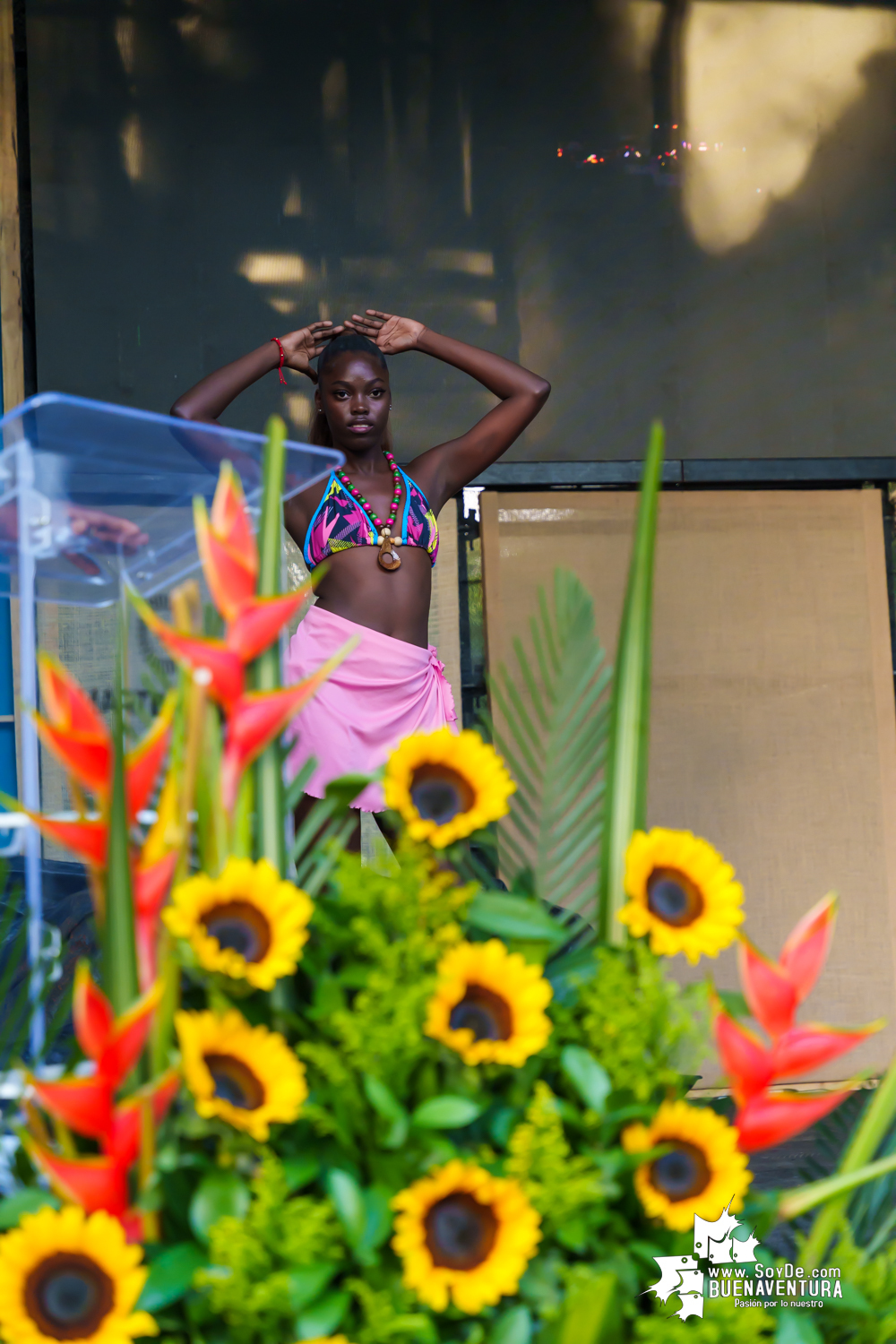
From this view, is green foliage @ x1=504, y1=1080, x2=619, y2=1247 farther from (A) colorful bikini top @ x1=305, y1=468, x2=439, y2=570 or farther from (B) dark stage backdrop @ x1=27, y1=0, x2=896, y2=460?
(B) dark stage backdrop @ x1=27, y1=0, x2=896, y2=460

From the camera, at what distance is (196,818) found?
49 centimetres

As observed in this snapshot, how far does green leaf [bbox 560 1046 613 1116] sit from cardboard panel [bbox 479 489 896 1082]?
292 centimetres

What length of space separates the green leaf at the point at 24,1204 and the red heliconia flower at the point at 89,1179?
0.7 inches

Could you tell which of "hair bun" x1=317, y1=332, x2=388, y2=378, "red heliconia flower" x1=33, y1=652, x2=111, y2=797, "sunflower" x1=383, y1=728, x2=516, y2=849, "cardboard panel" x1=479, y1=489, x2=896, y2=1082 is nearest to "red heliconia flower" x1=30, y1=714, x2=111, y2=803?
"red heliconia flower" x1=33, y1=652, x2=111, y2=797

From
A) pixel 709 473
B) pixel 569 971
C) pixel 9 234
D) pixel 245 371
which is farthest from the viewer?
pixel 709 473

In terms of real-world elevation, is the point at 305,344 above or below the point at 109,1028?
above

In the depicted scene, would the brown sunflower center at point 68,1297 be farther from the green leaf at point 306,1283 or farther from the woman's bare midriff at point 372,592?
the woman's bare midriff at point 372,592

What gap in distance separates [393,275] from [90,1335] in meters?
3.16

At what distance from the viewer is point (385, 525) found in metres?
1.96

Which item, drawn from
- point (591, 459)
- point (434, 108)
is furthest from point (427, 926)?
point (434, 108)

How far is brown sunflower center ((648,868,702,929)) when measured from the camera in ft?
1.54

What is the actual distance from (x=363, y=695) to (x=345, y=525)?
275 millimetres

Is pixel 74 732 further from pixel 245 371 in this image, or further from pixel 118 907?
pixel 245 371

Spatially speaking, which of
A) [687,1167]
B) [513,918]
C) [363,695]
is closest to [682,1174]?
[687,1167]
